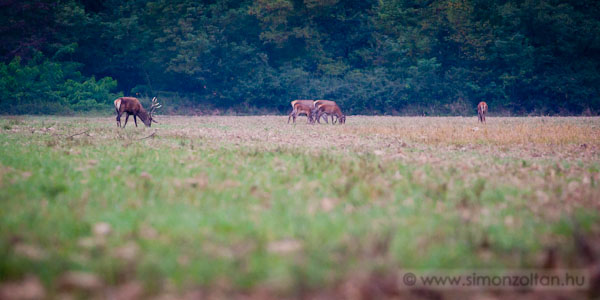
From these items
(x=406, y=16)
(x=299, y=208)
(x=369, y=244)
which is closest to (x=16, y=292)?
(x=369, y=244)

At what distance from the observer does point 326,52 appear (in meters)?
42.6

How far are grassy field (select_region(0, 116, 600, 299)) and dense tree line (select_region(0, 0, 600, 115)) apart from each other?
107 feet

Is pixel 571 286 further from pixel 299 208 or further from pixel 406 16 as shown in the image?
pixel 406 16

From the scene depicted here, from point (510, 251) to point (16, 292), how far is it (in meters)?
2.91

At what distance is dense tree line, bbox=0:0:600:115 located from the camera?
37.2 m

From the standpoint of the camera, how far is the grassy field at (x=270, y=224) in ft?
9.02

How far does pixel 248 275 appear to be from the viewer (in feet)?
9.21

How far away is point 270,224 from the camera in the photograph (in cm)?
380

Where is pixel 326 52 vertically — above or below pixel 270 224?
above

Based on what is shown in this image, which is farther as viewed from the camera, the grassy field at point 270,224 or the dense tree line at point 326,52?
the dense tree line at point 326,52

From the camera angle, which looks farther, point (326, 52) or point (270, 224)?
point (326, 52)

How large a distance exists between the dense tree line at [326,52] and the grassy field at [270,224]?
3260cm

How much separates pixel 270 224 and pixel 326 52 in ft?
131

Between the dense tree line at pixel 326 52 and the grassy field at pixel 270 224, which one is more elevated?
the dense tree line at pixel 326 52
